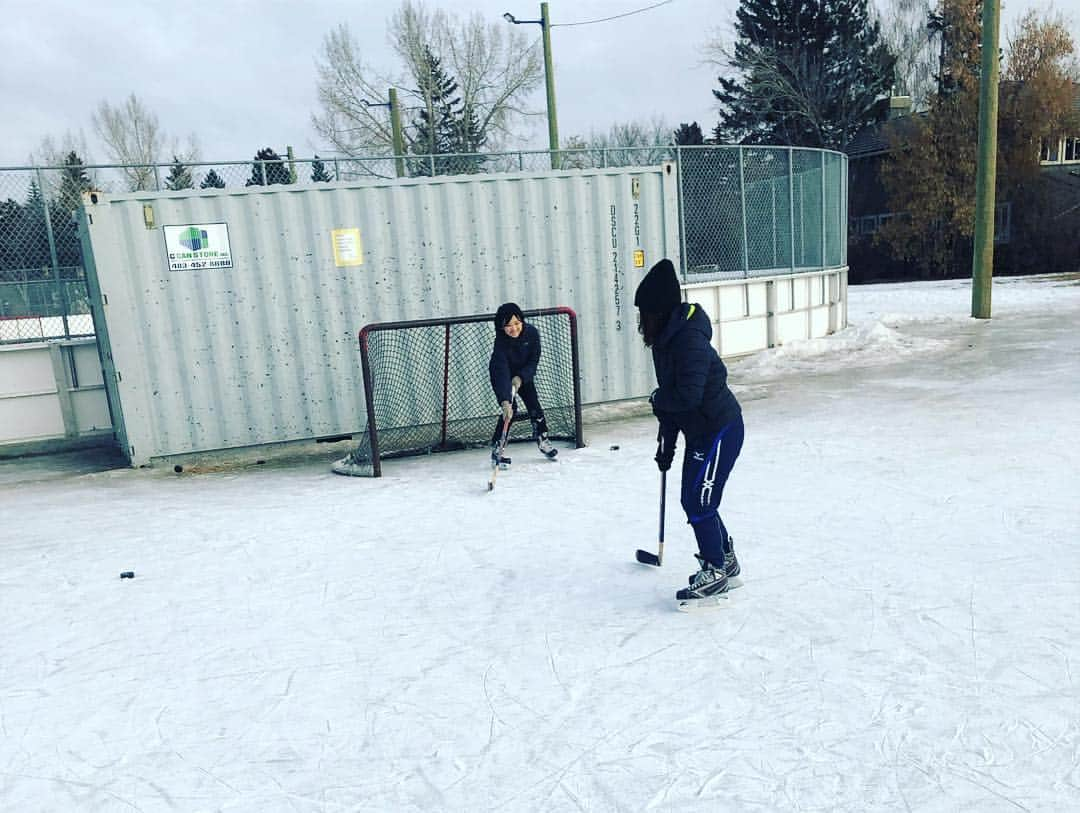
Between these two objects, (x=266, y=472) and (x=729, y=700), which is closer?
(x=729, y=700)

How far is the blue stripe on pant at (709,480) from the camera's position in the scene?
3939mm

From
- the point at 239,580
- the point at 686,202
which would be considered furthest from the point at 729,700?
the point at 686,202

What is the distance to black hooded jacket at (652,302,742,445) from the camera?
381cm

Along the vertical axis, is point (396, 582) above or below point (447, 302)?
below

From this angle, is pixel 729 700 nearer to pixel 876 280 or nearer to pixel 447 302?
pixel 447 302

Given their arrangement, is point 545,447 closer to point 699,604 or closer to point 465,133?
point 699,604

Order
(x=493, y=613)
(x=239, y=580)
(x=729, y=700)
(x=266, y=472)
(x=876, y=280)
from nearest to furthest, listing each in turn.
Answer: (x=729, y=700)
(x=493, y=613)
(x=239, y=580)
(x=266, y=472)
(x=876, y=280)

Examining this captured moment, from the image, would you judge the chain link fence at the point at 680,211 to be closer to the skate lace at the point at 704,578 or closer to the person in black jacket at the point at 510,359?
the person in black jacket at the point at 510,359

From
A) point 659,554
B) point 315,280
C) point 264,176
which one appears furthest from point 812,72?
point 659,554

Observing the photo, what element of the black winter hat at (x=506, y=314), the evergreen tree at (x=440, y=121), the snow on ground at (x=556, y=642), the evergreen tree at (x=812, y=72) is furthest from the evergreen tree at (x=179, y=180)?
the evergreen tree at (x=812, y=72)

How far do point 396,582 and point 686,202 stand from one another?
893 centimetres

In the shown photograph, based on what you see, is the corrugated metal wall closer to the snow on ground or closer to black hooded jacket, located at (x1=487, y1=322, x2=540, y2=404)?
the snow on ground

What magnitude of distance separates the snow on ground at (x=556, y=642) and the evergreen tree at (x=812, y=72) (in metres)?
33.8

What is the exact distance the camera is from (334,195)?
805 cm
